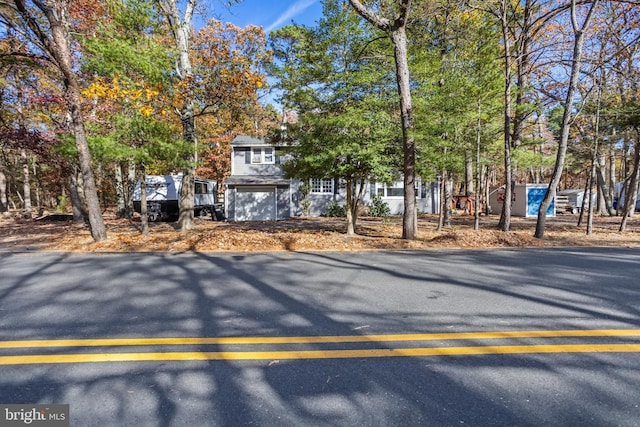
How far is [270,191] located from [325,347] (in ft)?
55.2

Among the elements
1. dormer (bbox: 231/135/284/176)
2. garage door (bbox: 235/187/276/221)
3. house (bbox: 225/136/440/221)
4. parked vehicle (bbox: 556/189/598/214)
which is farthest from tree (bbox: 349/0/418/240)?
parked vehicle (bbox: 556/189/598/214)

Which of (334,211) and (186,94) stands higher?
(186,94)

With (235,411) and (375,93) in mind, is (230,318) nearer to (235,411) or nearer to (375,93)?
(235,411)

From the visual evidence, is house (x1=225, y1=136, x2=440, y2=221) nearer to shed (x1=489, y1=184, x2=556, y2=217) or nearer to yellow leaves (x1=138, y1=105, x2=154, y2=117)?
shed (x1=489, y1=184, x2=556, y2=217)

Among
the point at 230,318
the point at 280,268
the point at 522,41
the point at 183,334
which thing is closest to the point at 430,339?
the point at 230,318

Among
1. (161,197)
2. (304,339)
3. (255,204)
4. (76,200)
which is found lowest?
(304,339)

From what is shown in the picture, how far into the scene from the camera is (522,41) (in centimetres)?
1354

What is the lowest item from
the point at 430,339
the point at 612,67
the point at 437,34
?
the point at 430,339

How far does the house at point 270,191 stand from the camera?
63.1 feet

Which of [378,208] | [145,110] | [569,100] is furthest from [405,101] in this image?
[378,208]

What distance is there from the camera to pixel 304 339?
3.24 meters

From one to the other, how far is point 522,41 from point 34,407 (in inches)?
704

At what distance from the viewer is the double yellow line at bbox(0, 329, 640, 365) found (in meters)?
2.86

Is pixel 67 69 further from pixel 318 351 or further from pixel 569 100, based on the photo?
pixel 569 100
